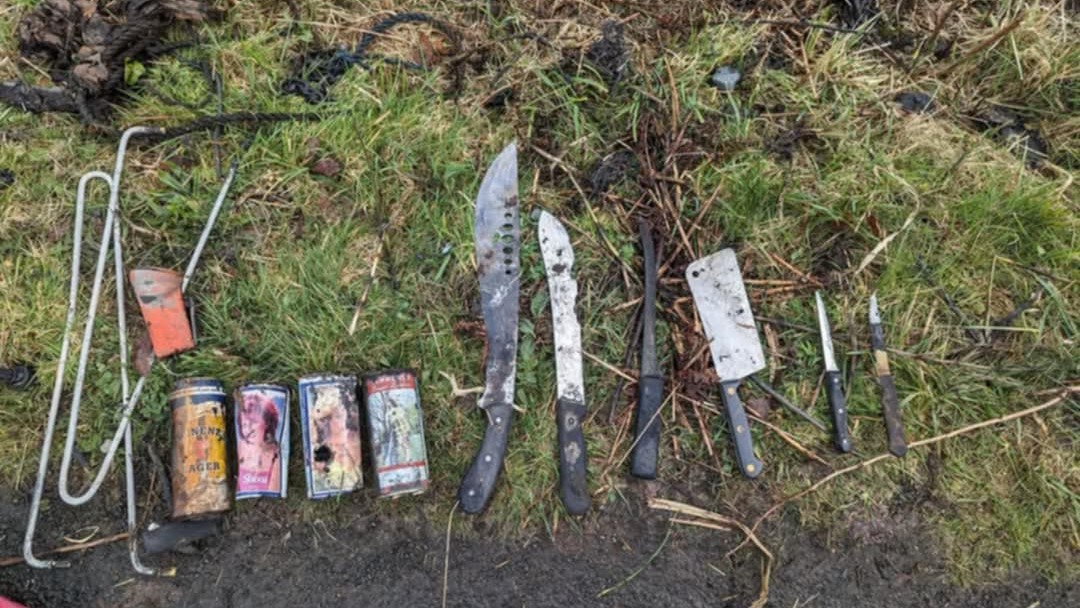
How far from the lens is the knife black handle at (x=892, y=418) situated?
2760mm

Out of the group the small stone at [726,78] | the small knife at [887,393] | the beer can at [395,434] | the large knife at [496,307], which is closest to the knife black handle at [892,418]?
the small knife at [887,393]

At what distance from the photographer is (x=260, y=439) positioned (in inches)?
98.8

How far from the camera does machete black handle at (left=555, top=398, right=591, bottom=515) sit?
8.69ft

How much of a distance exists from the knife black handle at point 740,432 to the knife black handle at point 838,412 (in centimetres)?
34

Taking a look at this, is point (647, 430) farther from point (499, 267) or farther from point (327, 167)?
point (327, 167)

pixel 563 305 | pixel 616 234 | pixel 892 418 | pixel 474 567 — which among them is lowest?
pixel 474 567

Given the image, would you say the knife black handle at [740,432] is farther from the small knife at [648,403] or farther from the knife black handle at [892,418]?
the knife black handle at [892,418]

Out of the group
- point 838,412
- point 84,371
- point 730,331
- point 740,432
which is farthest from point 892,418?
point 84,371

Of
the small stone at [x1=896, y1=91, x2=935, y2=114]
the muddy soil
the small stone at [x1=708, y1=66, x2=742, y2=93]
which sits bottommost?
the muddy soil

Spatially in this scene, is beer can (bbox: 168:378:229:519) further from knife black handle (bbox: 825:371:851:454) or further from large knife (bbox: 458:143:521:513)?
knife black handle (bbox: 825:371:851:454)

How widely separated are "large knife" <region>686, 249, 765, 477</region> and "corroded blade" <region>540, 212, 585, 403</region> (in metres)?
0.48

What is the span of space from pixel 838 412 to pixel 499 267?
1.42 meters

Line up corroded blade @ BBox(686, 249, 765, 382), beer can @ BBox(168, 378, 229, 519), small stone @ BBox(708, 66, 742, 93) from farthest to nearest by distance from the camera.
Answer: small stone @ BBox(708, 66, 742, 93) < corroded blade @ BBox(686, 249, 765, 382) < beer can @ BBox(168, 378, 229, 519)

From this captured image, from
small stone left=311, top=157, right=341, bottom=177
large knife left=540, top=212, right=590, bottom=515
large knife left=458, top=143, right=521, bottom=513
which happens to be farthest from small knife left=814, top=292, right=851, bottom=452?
small stone left=311, top=157, right=341, bottom=177
